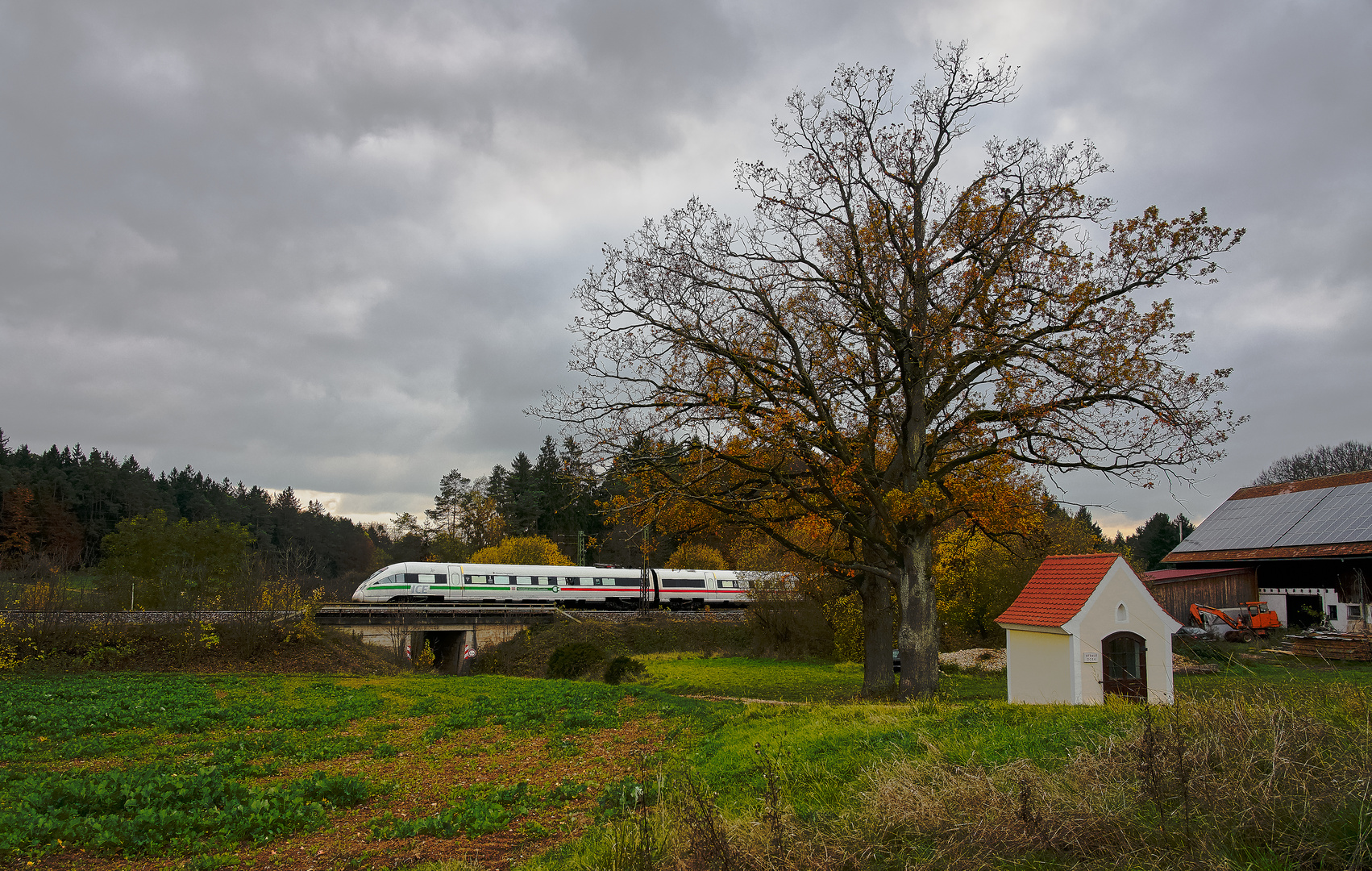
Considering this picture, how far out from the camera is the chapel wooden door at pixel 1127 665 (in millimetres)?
13211

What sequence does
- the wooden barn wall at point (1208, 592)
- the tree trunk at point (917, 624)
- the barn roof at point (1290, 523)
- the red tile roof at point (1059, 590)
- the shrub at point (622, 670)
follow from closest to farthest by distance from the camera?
the red tile roof at point (1059, 590)
the tree trunk at point (917, 624)
the shrub at point (622, 670)
the barn roof at point (1290, 523)
the wooden barn wall at point (1208, 592)

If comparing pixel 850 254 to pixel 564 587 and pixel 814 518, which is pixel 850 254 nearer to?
pixel 814 518

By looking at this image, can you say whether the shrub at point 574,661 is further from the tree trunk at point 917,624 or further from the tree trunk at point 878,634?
the tree trunk at point 917,624

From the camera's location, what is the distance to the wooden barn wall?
34719 millimetres

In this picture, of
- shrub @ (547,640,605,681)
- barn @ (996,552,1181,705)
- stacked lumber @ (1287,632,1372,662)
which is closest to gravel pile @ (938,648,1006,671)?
stacked lumber @ (1287,632,1372,662)

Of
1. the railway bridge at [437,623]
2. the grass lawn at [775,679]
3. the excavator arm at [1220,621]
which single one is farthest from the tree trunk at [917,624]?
the railway bridge at [437,623]

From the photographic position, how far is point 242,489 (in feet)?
340

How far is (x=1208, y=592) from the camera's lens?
35.5 meters

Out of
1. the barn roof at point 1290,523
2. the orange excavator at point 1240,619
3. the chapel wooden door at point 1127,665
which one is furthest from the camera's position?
the barn roof at point 1290,523

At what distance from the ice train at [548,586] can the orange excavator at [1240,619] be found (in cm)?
1872

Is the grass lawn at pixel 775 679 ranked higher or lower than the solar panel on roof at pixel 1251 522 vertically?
lower

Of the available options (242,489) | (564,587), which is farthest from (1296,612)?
(242,489)

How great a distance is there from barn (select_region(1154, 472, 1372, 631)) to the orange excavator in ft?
3.87

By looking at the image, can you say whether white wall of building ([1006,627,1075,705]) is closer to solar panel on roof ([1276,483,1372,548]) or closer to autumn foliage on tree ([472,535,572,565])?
solar panel on roof ([1276,483,1372,548])
